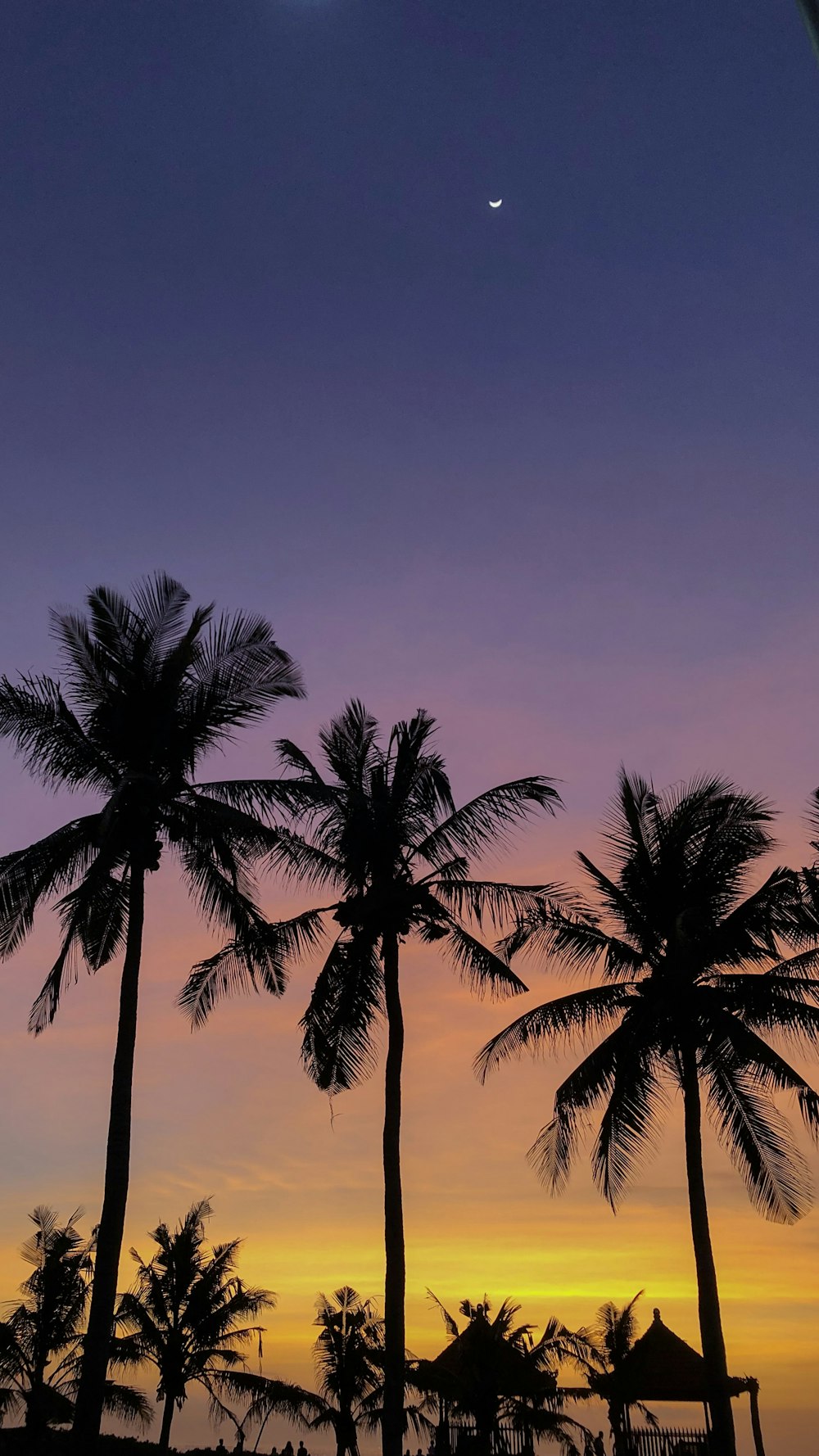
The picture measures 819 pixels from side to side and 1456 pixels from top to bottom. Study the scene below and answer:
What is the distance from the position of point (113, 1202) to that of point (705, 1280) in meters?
10.0

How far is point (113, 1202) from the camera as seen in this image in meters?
17.6

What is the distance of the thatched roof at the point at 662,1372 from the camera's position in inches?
1347

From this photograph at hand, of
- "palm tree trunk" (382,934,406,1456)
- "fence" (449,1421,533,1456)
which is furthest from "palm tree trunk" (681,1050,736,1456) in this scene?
"fence" (449,1421,533,1456)

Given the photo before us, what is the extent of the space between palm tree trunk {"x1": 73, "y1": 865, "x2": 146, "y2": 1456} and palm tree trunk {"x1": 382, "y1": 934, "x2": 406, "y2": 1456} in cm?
486

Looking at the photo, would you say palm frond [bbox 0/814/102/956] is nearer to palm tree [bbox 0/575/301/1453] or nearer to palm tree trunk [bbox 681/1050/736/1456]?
palm tree [bbox 0/575/301/1453]

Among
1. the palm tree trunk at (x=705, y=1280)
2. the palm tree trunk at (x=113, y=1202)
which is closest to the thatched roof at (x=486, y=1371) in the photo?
the palm tree trunk at (x=705, y=1280)

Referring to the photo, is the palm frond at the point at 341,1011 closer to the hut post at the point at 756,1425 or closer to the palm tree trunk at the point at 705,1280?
the palm tree trunk at the point at 705,1280

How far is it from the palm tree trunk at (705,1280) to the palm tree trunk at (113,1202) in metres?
9.71

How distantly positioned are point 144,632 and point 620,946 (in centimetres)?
1061

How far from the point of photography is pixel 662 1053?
23.3 metres

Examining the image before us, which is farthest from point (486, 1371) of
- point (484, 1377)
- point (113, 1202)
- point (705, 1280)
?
point (113, 1202)

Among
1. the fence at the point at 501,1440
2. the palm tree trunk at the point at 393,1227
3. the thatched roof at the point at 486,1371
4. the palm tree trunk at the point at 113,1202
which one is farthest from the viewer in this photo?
the thatched roof at the point at 486,1371

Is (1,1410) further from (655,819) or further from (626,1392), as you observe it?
→ (655,819)

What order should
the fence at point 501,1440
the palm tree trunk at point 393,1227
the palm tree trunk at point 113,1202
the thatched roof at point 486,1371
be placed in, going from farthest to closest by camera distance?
1. the thatched roof at point 486,1371
2. the fence at point 501,1440
3. the palm tree trunk at point 393,1227
4. the palm tree trunk at point 113,1202
